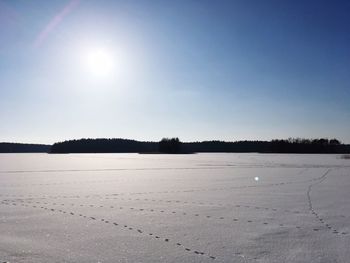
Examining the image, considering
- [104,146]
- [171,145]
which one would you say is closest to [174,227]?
[171,145]

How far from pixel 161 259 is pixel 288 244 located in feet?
4.14

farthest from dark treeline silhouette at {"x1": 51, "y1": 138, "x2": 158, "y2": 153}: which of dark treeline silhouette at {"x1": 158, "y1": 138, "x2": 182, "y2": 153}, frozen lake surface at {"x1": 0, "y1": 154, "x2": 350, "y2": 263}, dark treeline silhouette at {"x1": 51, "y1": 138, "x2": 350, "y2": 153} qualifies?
frozen lake surface at {"x1": 0, "y1": 154, "x2": 350, "y2": 263}

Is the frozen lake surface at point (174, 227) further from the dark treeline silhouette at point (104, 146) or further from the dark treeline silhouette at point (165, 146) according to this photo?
the dark treeline silhouette at point (104, 146)

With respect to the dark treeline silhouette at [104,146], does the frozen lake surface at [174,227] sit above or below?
below

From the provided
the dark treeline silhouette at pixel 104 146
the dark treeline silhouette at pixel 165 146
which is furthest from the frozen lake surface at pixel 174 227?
the dark treeline silhouette at pixel 104 146

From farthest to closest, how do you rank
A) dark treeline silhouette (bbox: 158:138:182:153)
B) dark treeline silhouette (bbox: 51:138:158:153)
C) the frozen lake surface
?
dark treeline silhouette (bbox: 51:138:158:153) → dark treeline silhouette (bbox: 158:138:182:153) → the frozen lake surface

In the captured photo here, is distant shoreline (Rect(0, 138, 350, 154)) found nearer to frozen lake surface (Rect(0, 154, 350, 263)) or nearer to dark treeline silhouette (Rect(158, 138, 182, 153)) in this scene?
dark treeline silhouette (Rect(158, 138, 182, 153))

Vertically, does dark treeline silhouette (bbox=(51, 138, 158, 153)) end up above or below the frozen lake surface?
above

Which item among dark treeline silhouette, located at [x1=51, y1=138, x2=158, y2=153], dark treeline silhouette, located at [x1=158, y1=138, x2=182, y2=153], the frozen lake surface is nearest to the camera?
the frozen lake surface

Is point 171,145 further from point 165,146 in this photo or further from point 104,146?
point 104,146

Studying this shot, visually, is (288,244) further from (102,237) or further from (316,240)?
(102,237)

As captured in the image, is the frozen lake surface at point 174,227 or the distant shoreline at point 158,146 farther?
the distant shoreline at point 158,146

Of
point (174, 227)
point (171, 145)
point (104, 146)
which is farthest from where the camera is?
point (104, 146)

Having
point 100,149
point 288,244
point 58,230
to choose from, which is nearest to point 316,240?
point 288,244
